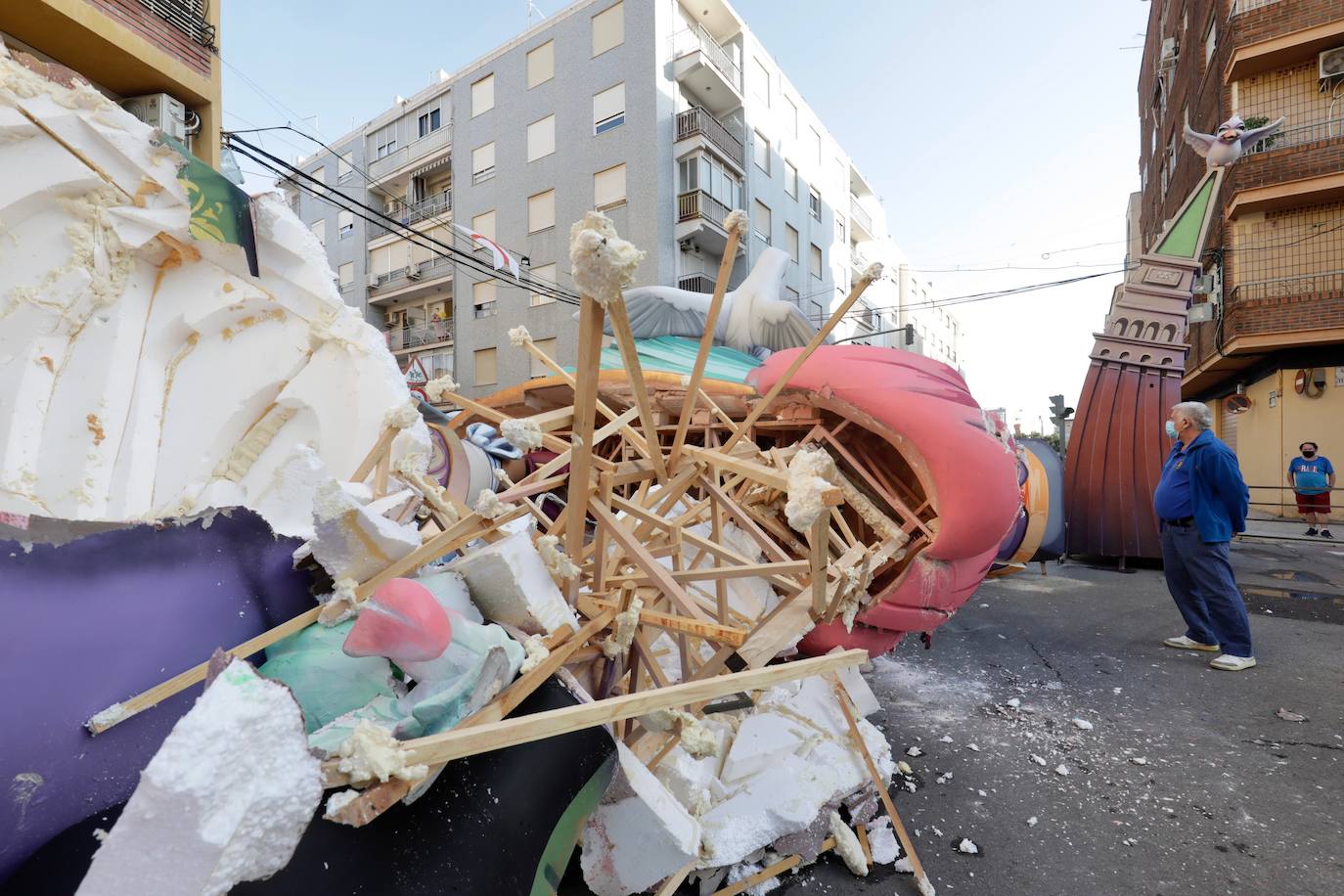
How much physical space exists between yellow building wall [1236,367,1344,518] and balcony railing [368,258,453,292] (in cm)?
1945

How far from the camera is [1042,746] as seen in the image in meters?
2.43

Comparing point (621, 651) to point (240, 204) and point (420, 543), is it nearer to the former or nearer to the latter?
point (420, 543)

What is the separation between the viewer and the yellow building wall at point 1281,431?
419 inches

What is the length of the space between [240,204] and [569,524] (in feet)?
4.03

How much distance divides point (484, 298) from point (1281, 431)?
18.0 metres

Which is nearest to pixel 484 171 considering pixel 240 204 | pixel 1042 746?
pixel 240 204

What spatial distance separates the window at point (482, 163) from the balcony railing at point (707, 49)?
547 centimetres

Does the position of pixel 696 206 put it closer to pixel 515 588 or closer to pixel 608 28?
pixel 608 28

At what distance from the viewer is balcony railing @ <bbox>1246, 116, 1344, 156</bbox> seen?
33.2 ft

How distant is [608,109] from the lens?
44.9 feet

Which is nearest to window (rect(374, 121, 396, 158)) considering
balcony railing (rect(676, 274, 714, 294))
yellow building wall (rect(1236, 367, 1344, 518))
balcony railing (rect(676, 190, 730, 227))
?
balcony railing (rect(676, 190, 730, 227))

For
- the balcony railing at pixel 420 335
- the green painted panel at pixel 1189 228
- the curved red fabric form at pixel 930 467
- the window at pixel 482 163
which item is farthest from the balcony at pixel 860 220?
the curved red fabric form at pixel 930 467

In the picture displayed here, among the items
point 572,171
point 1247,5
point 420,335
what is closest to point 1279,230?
point 1247,5

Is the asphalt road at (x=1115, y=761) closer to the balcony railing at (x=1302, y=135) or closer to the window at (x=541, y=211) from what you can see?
the balcony railing at (x=1302, y=135)
